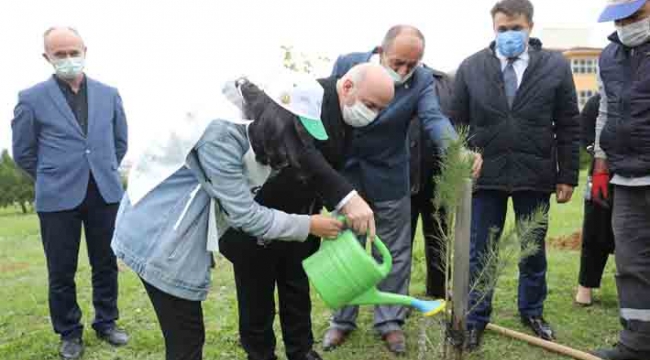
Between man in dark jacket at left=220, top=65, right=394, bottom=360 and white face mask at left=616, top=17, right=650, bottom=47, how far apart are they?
4.84 feet

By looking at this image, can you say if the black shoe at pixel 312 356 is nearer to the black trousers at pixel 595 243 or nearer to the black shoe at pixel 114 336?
the black shoe at pixel 114 336

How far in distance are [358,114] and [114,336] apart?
7.88 feet

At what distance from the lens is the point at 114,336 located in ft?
13.3

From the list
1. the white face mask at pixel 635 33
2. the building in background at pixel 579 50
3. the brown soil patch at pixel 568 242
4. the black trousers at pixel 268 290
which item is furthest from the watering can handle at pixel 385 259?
the building in background at pixel 579 50

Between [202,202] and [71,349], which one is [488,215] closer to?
[202,202]

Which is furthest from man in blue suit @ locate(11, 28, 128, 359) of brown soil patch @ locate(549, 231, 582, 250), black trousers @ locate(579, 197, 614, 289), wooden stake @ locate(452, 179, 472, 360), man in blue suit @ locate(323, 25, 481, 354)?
brown soil patch @ locate(549, 231, 582, 250)

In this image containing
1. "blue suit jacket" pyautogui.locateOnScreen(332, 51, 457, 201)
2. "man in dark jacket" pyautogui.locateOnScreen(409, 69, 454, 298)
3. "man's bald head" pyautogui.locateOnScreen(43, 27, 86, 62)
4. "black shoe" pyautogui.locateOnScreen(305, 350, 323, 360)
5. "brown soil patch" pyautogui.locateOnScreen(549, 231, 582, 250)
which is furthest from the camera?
"brown soil patch" pyautogui.locateOnScreen(549, 231, 582, 250)

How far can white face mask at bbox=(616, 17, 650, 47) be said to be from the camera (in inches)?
124

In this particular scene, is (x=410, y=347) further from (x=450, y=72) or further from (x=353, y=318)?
(x=450, y=72)

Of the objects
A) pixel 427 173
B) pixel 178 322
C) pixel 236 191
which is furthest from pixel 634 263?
pixel 178 322

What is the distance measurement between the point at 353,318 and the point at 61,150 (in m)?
2.05

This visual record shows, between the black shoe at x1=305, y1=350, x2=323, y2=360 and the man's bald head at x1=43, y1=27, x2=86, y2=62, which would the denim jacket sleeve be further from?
the man's bald head at x1=43, y1=27, x2=86, y2=62

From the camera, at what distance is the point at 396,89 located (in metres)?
3.56

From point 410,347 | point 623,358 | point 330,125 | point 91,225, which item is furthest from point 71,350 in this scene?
point 623,358
